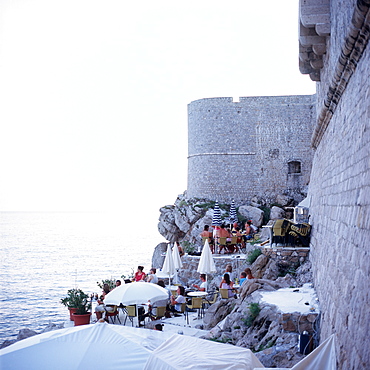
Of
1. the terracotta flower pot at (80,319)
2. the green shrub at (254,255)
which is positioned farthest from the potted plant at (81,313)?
the green shrub at (254,255)

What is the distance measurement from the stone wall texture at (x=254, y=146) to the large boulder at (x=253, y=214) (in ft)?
6.78

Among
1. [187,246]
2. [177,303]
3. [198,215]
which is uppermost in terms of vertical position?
[198,215]

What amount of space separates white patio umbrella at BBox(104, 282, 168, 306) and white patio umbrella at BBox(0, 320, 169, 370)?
131 inches

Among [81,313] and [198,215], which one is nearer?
[81,313]

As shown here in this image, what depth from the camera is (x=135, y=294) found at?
31.4 ft

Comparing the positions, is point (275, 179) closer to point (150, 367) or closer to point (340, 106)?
point (340, 106)

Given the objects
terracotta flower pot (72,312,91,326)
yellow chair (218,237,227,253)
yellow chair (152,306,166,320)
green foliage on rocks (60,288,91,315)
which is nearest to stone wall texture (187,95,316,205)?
yellow chair (218,237,227,253)

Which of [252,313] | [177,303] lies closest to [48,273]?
[177,303]

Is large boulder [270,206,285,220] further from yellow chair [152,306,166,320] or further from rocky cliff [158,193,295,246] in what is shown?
yellow chair [152,306,166,320]

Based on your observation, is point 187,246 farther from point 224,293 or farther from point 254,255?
point 224,293

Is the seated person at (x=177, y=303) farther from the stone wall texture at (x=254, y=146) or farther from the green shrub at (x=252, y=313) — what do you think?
the stone wall texture at (x=254, y=146)

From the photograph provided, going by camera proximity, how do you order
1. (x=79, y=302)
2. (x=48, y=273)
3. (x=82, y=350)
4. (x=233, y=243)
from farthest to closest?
(x=48, y=273) < (x=233, y=243) < (x=79, y=302) < (x=82, y=350)

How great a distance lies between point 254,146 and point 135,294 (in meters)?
18.2

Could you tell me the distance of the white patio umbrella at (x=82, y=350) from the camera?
17.4ft
